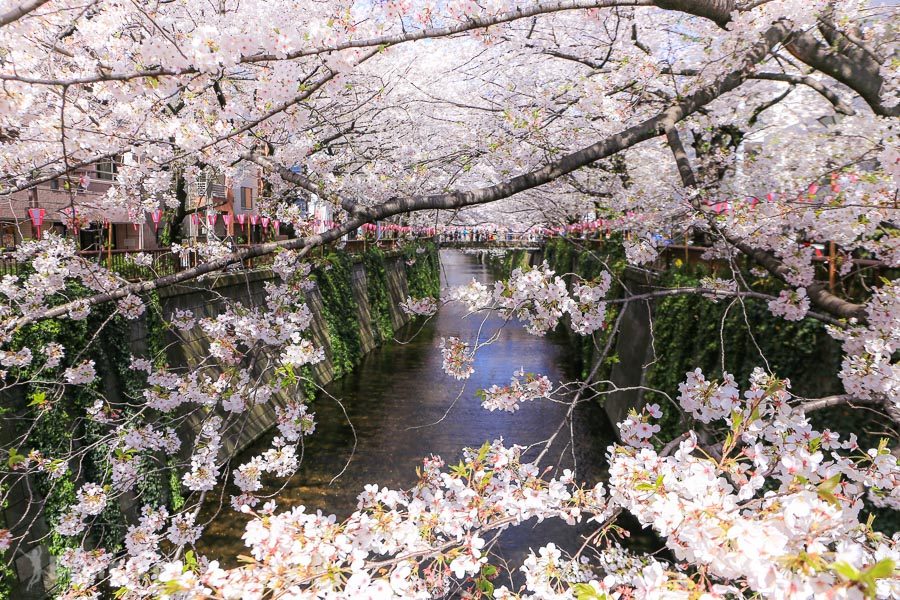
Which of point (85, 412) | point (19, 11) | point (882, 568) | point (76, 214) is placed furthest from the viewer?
point (85, 412)

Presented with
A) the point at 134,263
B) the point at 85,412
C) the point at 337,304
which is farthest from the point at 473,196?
the point at 337,304

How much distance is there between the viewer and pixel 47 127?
170 inches

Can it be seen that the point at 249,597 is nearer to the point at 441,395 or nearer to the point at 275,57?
the point at 275,57

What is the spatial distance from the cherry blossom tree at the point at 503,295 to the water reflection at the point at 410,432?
1.72 m

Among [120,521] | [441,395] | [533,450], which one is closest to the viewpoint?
[120,521]

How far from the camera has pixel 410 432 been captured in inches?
483

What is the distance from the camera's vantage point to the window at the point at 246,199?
29422mm

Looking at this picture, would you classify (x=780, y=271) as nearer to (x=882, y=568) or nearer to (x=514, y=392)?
(x=514, y=392)

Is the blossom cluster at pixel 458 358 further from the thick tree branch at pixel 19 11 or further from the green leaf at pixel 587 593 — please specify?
the thick tree branch at pixel 19 11

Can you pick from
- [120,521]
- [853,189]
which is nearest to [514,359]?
[120,521]

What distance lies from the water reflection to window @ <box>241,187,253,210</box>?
1474cm

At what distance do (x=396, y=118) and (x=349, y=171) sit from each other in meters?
2.96

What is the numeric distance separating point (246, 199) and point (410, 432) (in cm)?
2233

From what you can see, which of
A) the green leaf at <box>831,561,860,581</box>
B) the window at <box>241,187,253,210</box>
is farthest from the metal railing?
the window at <box>241,187,253,210</box>
